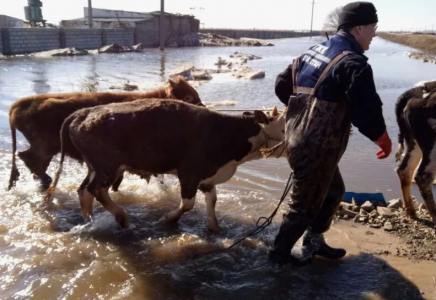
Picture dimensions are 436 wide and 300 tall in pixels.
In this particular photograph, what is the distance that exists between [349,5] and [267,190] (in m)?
3.80

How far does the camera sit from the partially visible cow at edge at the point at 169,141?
562cm

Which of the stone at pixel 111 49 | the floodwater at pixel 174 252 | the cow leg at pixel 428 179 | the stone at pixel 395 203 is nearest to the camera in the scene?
the floodwater at pixel 174 252

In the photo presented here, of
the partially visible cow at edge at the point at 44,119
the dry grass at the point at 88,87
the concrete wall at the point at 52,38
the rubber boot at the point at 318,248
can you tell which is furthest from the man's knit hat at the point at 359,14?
the concrete wall at the point at 52,38

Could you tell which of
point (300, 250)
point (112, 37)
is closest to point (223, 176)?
point (300, 250)

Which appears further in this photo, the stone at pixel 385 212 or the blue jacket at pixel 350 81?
the stone at pixel 385 212

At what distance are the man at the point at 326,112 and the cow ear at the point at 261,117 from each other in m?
1.06

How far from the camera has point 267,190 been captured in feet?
24.5

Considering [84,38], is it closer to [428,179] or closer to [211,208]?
[211,208]

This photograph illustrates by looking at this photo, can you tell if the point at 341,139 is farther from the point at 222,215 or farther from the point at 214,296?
the point at 222,215

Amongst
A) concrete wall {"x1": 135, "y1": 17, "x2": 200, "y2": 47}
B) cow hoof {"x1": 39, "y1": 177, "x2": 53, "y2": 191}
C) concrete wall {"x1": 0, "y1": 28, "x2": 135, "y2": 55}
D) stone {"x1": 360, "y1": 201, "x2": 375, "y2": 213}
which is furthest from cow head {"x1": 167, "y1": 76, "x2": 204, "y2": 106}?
concrete wall {"x1": 135, "y1": 17, "x2": 200, "y2": 47}

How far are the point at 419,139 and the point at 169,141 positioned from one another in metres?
3.32

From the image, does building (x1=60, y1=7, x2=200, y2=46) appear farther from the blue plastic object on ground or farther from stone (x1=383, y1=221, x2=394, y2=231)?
stone (x1=383, y1=221, x2=394, y2=231)

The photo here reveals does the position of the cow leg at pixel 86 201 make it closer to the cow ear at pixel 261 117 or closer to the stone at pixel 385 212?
the cow ear at pixel 261 117

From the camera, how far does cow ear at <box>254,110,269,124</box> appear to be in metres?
5.77
